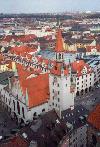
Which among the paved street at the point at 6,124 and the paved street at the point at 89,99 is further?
the paved street at the point at 89,99

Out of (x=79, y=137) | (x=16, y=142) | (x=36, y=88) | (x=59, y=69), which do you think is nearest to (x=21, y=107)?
(x=36, y=88)

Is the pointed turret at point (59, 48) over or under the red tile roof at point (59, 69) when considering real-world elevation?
over

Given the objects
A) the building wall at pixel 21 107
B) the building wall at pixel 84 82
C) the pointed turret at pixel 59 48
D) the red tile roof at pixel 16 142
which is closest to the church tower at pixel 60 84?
the pointed turret at pixel 59 48

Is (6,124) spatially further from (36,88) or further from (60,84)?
(60,84)

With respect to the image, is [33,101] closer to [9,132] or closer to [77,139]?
[9,132]

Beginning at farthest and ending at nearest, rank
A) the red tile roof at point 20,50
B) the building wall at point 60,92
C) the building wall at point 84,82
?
the red tile roof at point 20,50 < the building wall at point 84,82 < the building wall at point 60,92

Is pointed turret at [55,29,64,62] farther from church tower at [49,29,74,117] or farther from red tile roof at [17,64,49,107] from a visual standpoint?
red tile roof at [17,64,49,107]

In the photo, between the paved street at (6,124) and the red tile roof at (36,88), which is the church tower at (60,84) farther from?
the paved street at (6,124)

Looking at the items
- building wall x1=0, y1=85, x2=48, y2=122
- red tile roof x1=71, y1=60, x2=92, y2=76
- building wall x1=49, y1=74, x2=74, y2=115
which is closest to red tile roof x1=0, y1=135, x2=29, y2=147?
building wall x1=49, y1=74, x2=74, y2=115
